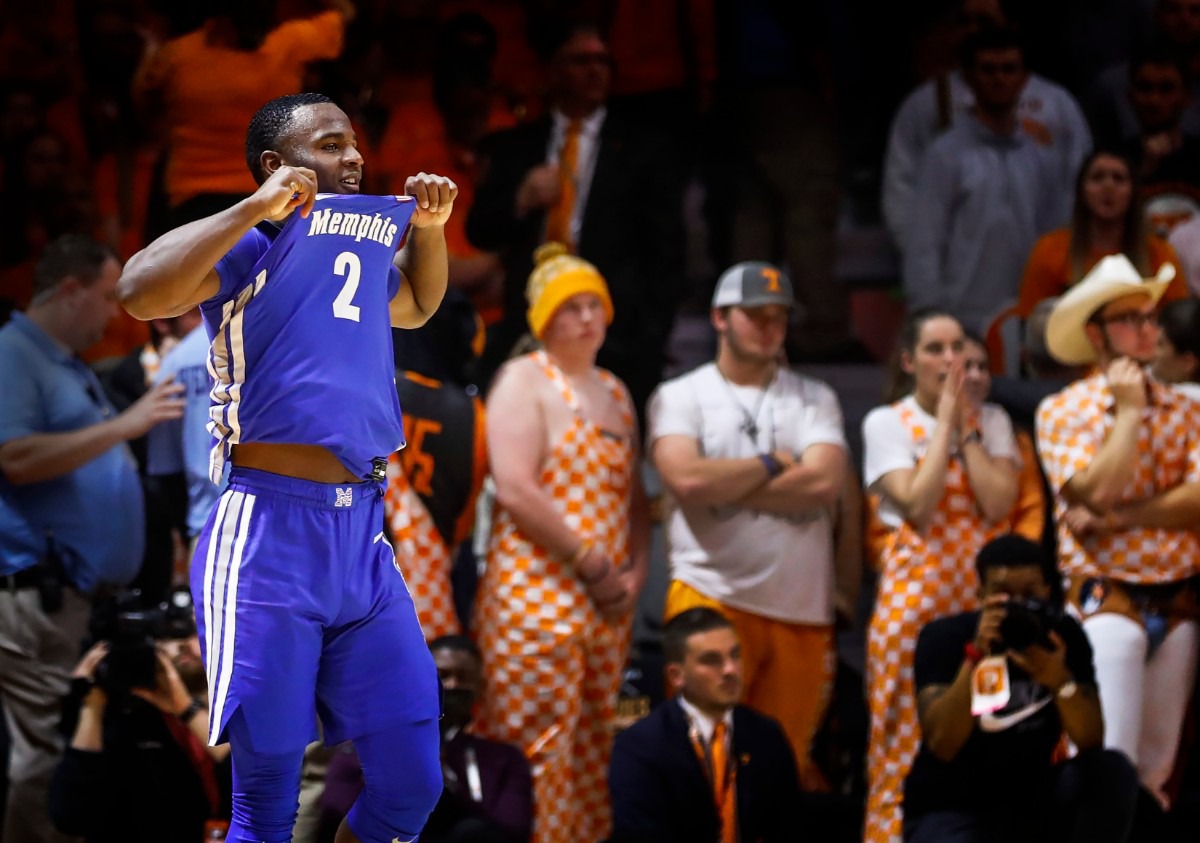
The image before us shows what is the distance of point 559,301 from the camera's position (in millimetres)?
5641

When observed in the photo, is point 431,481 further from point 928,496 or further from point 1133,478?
point 1133,478

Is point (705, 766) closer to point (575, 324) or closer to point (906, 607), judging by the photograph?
point (906, 607)

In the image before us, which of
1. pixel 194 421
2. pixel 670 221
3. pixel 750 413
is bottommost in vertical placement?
pixel 194 421

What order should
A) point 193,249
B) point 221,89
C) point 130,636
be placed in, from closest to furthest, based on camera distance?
point 193,249 < point 130,636 < point 221,89

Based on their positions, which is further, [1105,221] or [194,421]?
[1105,221]

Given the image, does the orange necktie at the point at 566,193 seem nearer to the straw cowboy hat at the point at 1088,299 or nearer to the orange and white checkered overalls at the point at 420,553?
the orange and white checkered overalls at the point at 420,553

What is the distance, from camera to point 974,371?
581 cm

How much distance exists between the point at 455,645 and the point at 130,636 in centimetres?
89

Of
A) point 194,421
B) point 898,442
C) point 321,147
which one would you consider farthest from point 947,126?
point 321,147

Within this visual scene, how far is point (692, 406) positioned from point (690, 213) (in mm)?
1960

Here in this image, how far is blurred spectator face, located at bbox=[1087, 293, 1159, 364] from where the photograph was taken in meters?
5.78

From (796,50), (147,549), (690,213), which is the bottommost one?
(147,549)

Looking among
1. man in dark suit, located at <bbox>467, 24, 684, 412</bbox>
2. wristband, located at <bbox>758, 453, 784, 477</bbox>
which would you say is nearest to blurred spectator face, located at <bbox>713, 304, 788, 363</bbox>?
wristband, located at <bbox>758, 453, 784, 477</bbox>

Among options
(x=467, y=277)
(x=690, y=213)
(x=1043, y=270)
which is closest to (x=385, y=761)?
(x=467, y=277)
